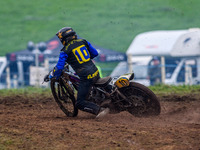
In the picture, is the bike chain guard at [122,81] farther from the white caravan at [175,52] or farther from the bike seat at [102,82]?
the white caravan at [175,52]

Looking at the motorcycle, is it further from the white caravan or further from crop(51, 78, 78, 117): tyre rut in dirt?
the white caravan

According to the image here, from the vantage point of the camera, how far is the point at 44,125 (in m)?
7.20

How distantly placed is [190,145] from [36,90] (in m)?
9.35

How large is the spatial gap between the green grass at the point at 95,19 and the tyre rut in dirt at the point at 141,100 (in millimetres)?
19327

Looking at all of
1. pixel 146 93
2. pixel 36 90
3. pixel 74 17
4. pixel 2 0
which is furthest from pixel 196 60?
pixel 2 0

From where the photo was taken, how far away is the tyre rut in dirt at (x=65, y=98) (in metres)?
8.66

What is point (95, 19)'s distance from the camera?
3228 centimetres

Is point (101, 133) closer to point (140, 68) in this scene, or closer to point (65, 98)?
point (65, 98)

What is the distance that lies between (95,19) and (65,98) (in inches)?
944

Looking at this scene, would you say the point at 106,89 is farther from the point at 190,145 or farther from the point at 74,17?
the point at 74,17

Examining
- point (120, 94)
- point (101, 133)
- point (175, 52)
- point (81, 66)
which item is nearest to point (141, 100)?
point (120, 94)

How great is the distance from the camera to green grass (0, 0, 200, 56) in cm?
2967

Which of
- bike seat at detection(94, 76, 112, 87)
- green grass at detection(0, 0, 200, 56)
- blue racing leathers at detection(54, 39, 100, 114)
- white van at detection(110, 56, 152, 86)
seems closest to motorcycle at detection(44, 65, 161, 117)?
bike seat at detection(94, 76, 112, 87)

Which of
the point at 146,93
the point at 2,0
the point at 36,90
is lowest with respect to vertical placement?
the point at 36,90
